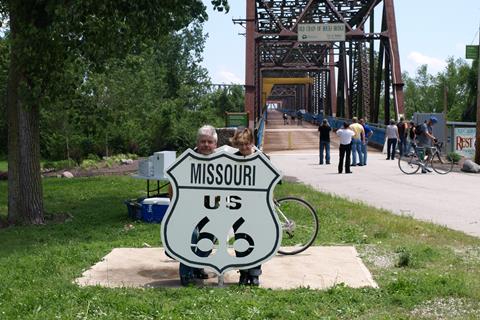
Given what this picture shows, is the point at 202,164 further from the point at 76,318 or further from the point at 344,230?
the point at 344,230

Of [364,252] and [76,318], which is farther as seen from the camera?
[364,252]

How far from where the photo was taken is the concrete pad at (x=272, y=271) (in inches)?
242

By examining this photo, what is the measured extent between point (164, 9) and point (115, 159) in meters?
18.0

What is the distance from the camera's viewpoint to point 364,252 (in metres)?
7.59

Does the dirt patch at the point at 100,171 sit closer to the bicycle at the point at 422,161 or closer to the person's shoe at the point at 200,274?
the bicycle at the point at 422,161

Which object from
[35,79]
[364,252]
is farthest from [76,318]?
[35,79]

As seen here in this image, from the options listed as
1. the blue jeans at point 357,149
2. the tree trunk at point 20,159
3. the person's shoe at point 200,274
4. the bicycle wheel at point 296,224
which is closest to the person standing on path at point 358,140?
the blue jeans at point 357,149

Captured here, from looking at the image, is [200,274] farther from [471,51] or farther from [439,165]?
[471,51]

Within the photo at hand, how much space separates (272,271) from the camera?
265 inches

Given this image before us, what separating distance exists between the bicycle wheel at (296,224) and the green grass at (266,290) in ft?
1.84

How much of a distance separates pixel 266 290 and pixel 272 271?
3.17 ft

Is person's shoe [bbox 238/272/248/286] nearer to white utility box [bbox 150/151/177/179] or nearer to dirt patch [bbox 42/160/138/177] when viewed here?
white utility box [bbox 150/151/177/179]

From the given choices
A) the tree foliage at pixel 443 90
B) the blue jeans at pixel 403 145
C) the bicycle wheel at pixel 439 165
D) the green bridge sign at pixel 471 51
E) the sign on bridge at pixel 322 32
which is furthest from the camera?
the tree foliage at pixel 443 90

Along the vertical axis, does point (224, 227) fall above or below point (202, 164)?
below
